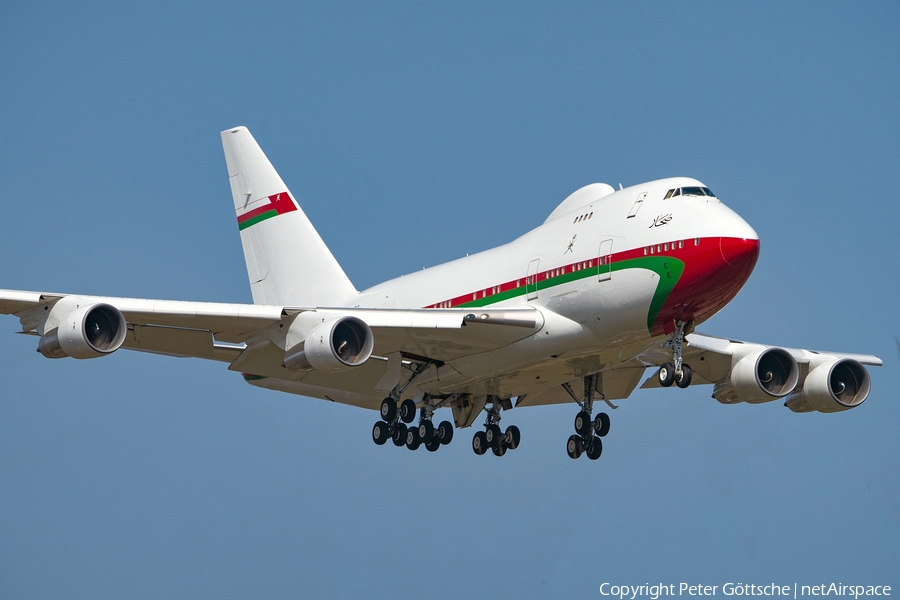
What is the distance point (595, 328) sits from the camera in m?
32.3

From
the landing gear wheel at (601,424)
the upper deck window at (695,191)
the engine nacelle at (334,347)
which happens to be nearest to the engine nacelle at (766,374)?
the landing gear wheel at (601,424)

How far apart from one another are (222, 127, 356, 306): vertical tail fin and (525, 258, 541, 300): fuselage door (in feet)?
35.5

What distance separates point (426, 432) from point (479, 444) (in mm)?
2364

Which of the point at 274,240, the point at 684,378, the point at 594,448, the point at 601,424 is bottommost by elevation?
the point at 594,448

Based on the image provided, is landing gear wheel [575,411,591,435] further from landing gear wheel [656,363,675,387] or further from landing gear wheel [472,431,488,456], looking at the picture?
landing gear wheel [656,363,675,387]

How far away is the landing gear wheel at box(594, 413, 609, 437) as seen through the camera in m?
38.2

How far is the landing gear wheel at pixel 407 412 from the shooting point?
36.8 m

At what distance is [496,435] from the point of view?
130ft

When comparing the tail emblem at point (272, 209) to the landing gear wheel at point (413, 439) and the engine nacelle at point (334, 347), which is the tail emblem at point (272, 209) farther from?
the engine nacelle at point (334, 347)

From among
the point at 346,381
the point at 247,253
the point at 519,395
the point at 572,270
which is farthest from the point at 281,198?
the point at 572,270

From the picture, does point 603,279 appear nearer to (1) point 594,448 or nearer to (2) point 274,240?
(1) point 594,448

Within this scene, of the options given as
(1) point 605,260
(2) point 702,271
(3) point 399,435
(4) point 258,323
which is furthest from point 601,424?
(4) point 258,323

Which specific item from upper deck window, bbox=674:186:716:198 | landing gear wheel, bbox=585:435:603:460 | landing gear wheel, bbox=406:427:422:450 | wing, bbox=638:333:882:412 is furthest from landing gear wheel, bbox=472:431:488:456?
upper deck window, bbox=674:186:716:198

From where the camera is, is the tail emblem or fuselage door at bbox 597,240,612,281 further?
the tail emblem
